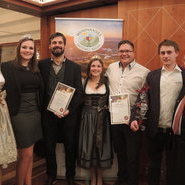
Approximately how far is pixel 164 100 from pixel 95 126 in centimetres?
74

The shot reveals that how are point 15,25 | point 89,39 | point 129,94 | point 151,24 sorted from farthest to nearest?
point 15,25
point 89,39
point 151,24
point 129,94

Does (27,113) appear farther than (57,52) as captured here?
No

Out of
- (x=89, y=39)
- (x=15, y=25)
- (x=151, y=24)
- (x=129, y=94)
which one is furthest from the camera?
(x=15, y=25)

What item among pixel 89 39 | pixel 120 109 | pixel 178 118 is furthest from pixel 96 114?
pixel 89 39

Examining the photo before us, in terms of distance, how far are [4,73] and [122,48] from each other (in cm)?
117

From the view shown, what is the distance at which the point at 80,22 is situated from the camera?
2.89 meters

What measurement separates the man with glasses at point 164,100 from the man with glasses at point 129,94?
0.14 metres

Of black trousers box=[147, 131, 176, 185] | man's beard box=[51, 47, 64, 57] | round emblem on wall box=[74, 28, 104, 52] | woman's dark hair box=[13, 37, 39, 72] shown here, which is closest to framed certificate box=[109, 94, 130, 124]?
black trousers box=[147, 131, 176, 185]

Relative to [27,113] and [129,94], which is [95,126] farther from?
[27,113]

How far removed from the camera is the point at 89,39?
9.49 feet

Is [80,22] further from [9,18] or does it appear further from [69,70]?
[9,18]

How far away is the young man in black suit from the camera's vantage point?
2188 mm

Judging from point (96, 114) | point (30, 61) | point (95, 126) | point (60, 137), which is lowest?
point (60, 137)

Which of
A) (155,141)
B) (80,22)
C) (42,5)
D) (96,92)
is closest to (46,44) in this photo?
(42,5)
